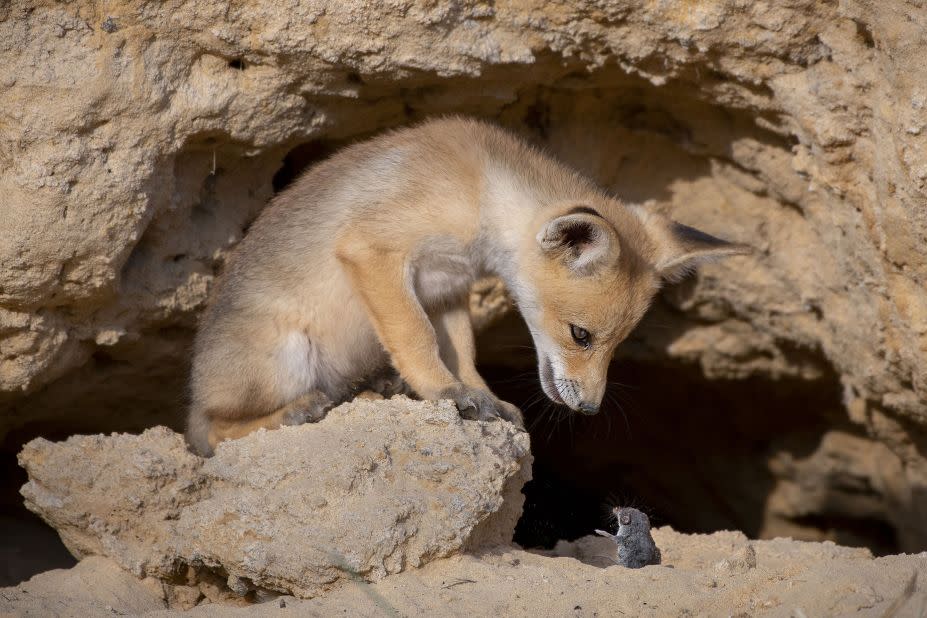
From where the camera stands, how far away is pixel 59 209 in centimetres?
435

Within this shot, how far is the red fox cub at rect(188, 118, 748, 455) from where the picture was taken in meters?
4.45

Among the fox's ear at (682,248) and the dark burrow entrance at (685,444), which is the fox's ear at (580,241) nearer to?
the fox's ear at (682,248)

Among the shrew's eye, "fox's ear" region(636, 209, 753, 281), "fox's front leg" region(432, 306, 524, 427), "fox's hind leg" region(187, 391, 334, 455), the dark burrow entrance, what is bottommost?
the dark burrow entrance

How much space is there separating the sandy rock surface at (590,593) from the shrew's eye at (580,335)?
1.17 meters

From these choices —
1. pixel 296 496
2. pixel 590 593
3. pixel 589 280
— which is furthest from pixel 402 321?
A: pixel 590 593

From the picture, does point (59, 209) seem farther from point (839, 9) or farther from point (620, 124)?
point (839, 9)

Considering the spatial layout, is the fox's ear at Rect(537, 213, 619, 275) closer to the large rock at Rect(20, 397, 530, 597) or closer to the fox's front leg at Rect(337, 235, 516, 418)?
the fox's front leg at Rect(337, 235, 516, 418)

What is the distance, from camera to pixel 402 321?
443 centimetres

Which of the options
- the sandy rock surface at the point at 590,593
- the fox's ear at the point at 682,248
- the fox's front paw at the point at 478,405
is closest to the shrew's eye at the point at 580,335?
the fox's front paw at the point at 478,405

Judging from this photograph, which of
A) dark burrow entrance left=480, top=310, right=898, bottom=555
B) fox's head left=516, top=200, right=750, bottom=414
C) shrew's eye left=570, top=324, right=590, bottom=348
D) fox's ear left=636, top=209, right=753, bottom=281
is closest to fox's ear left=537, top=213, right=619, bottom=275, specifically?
fox's head left=516, top=200, right=750, bottom=414

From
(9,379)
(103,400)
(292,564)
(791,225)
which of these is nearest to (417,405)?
(292,564)

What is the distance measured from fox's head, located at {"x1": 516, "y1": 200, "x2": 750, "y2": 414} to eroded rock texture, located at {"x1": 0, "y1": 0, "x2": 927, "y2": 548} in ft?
2.77

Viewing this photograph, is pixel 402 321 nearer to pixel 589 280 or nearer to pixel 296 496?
pixel 589 280

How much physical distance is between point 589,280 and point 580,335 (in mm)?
301
